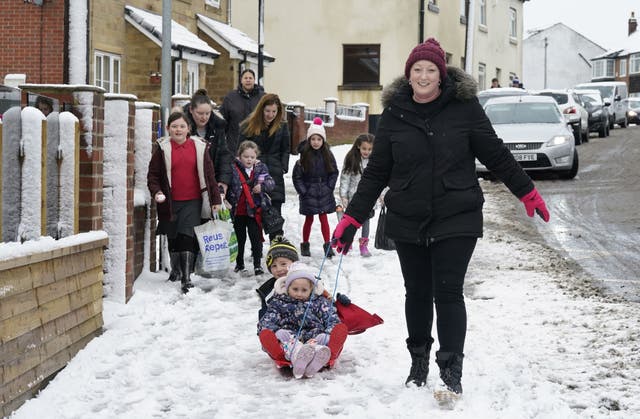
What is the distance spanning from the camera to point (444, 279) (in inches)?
213

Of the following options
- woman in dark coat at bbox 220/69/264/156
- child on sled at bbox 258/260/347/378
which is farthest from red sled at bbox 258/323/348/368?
woman in dark coat at bbox 220/69/264/156

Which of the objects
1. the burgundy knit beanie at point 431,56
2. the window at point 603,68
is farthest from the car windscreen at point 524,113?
the window at point 603,68

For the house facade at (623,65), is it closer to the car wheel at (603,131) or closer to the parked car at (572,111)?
the car wheel at (603,131)

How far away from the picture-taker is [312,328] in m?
6.36

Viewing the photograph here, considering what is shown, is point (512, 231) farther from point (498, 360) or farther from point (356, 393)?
point (356, 393)

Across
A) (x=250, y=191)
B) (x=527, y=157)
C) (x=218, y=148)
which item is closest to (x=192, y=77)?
(x=527, y=157)

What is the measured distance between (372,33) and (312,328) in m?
31.1

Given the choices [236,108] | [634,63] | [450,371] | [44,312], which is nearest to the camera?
[450,371]

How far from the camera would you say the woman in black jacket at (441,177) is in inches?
212

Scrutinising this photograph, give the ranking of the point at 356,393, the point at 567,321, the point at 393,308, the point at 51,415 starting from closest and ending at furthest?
the point at 51,415
the point at 356,393
the point at 567,321
the point at 393,308

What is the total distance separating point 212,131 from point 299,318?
369cm

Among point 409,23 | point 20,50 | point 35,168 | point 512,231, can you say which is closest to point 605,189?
point 512,231

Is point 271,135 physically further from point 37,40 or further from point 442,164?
point 37,40

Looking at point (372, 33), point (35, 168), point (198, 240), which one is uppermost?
point (372, 33)
